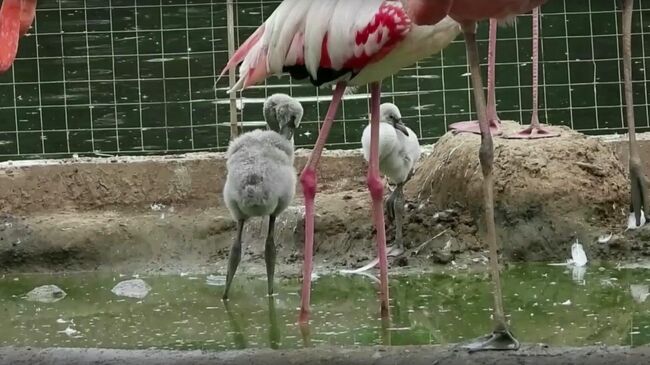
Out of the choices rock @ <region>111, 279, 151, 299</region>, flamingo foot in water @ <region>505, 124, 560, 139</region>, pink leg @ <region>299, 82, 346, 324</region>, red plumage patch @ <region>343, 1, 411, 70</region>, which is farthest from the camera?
flamingo foot in water @ <region>505, 124, 560, 139</region>

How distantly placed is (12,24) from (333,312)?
1915 millimetres

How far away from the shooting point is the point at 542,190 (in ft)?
20.7

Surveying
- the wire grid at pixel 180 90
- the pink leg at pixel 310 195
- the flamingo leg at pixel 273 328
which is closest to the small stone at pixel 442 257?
the flamingo leg at pixel 273 328

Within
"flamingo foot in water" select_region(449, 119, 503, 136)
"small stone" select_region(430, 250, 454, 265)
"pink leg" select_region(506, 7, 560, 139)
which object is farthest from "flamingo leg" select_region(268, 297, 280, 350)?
"pink leg" select_region(506, 7, 560, 139)

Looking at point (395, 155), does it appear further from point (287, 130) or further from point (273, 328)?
point (273, 328)

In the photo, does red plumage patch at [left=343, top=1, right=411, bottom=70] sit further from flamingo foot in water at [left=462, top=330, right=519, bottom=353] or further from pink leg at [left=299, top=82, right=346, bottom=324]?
flamingo foot in water at [left=462, top=330, right=519, bottom=353]

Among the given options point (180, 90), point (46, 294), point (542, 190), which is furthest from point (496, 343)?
point (180, 90)

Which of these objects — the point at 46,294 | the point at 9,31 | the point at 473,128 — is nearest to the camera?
the point at 9,31

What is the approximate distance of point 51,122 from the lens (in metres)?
7.75

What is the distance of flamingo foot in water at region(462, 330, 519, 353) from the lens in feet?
10.1

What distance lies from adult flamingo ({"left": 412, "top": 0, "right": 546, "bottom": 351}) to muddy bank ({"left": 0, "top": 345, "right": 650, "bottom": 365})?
0.15m

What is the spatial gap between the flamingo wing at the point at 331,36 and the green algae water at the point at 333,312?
1.04 meters

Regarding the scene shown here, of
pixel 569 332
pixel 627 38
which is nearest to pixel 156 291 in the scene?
pixel 569 332

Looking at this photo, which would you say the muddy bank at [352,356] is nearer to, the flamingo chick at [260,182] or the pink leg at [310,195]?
the pink leg at [310,195]
